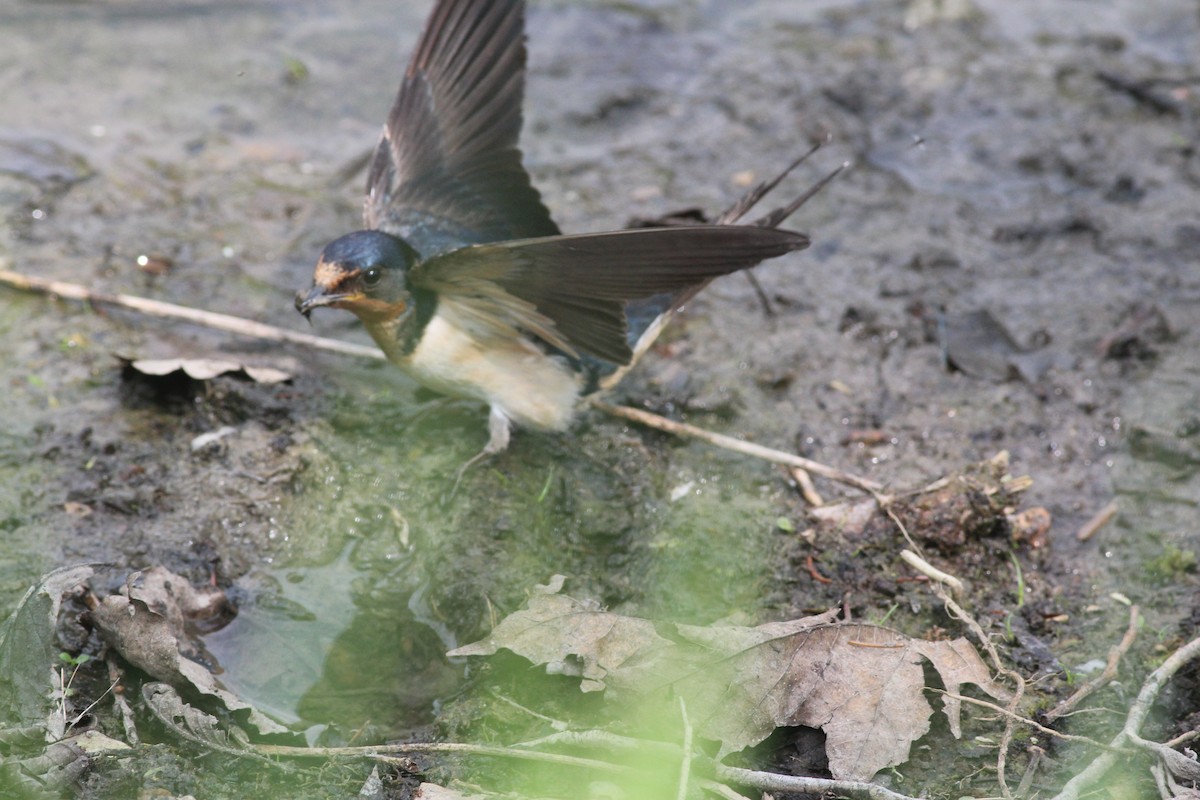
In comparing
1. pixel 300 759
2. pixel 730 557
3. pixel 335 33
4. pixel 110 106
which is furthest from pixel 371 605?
pixel 335 33

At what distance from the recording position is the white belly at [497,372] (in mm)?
3742

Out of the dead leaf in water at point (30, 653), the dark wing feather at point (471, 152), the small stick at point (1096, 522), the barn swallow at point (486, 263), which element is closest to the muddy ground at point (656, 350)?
the small stick at point (1096, 522)

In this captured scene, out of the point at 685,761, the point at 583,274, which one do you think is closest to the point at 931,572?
the point at 685,761

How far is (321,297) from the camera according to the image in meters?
3.52

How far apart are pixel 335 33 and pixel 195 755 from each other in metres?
4.62

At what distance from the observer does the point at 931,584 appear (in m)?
3.26

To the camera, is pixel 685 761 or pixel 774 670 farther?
pixel 774 670

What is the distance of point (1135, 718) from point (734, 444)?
4.90ft

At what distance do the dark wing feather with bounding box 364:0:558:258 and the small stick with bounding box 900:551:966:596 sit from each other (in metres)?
1.65

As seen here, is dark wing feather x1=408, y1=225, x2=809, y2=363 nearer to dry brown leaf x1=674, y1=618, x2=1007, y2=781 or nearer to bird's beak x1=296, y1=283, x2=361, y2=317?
bird's beak x1=296, y1=283, x2=361, y2=317

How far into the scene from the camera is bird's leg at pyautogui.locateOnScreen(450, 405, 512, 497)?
146 inches

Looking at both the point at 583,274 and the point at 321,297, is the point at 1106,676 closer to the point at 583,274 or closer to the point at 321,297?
the point at 583,274

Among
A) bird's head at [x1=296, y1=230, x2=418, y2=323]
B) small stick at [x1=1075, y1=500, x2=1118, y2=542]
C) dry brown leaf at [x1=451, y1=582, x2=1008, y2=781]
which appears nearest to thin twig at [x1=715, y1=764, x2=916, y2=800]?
A: dry brown leaf at [x1=451, y1=582, x2=1008, y2=781]

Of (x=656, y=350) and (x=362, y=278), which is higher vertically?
(x=362, y=278)
